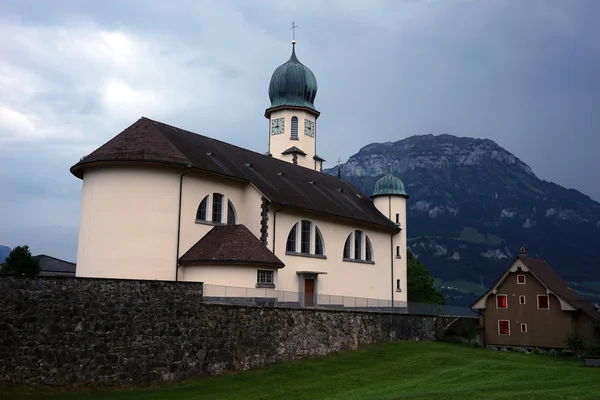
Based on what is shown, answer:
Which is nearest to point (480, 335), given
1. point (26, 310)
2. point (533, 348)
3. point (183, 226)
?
point (533, 348)

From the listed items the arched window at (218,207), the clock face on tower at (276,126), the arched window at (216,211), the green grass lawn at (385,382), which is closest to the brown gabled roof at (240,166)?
the arched window at (218,207)

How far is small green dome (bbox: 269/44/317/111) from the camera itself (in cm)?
5997

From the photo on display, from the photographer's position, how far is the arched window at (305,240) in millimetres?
40406

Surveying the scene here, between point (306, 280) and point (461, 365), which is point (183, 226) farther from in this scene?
point (461, 365)

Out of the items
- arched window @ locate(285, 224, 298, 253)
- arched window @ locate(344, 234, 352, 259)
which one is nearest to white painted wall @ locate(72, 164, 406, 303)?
arched window @ locate(285, 224, 298, 253)

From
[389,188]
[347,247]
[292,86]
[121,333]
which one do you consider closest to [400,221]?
[389,188]

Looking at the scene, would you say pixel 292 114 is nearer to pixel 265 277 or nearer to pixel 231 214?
pixel 231 214

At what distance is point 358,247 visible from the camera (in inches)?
1858

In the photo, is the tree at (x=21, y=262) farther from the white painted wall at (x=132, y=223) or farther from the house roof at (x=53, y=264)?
the white painted wall at (x=132, y=223)

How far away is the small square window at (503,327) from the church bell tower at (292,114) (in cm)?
2250

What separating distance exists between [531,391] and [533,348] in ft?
77.6

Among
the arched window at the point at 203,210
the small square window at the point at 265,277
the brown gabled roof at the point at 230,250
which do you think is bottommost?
the small square window at the point at 265,277

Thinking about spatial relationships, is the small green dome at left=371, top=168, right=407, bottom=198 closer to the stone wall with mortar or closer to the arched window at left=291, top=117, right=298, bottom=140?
the arched window at left=291, top=117, right=298, bottom=140

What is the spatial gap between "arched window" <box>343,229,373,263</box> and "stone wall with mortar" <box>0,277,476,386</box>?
52.0 feet
